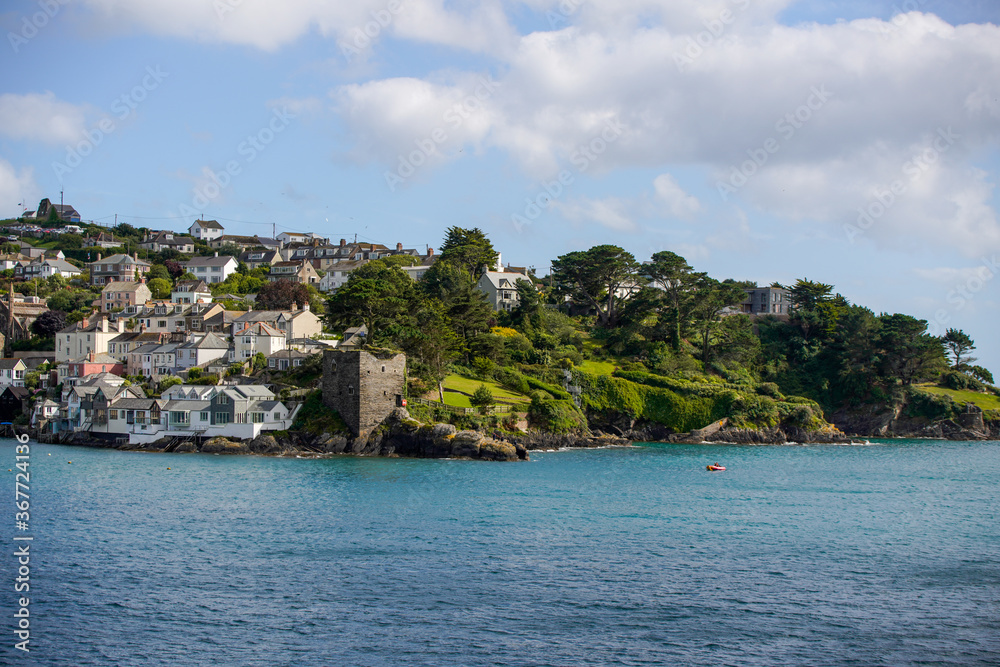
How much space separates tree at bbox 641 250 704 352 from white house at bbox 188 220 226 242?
257 ft

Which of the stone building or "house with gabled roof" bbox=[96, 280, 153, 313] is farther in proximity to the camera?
"house with gabled roof" bbox=[96, 280, 153, 313]

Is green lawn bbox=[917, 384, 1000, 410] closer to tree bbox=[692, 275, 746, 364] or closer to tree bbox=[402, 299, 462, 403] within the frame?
tree bbox=[692, 275, 746, 364]

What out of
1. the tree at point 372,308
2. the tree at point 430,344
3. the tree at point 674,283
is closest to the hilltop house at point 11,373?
the tree at point 372,308

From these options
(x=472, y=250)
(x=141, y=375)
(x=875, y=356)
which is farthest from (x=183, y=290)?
(x=875, y=356)

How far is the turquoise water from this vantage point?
2073 cm

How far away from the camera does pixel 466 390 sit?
65.1 m

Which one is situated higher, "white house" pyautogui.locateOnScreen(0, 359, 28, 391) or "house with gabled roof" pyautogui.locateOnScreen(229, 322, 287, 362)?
"house with gabled roof" pyautogui.locateOnScreen(229, 322, 287, 362)

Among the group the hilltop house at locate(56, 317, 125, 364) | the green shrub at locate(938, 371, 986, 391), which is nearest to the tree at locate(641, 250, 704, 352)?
the green shrub at locate(938, 371, 986, 391)

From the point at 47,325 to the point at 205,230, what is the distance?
173 ft

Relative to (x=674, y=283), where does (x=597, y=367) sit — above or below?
below

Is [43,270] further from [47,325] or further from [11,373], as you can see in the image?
[11,373]

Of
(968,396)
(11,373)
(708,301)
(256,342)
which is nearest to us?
(256,342)

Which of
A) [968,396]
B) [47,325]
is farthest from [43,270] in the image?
[968,396]

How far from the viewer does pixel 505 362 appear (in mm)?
74312
